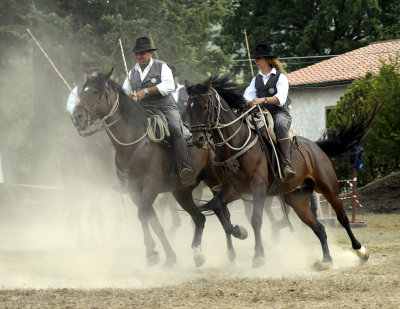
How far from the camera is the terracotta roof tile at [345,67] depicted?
31.9 meters

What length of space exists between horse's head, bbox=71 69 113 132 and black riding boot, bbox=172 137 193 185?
1.09m

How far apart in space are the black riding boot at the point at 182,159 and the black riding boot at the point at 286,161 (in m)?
1.28

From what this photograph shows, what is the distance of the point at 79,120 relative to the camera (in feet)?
→ 29.9

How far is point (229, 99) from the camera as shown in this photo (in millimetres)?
9820

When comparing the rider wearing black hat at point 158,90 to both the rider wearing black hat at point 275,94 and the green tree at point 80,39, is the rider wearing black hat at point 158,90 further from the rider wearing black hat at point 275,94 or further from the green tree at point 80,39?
the green tree at point 80,39

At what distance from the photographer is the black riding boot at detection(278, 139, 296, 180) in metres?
9.61

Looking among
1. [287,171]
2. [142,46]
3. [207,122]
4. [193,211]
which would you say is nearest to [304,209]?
[287,171]

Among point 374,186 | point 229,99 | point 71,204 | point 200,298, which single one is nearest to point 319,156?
point 229,99

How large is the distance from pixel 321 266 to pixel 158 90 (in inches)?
126

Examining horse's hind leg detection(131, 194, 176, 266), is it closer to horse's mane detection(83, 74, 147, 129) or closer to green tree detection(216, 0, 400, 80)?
horse's mane detection(83, 74, 147, 129)

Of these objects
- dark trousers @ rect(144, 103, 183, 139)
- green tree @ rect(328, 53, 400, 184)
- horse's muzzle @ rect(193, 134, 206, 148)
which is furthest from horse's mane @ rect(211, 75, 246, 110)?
green tree @ rect(328, 53, 400, 184)

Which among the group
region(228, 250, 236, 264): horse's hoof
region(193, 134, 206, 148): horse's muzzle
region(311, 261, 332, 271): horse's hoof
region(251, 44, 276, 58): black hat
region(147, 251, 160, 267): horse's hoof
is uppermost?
region(251, 44, 276, 58): black hat

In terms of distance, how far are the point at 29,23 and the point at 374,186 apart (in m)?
13.5

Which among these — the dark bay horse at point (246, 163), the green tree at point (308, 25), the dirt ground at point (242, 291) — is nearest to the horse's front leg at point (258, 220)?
the dark bay horse at point (246, 163)
